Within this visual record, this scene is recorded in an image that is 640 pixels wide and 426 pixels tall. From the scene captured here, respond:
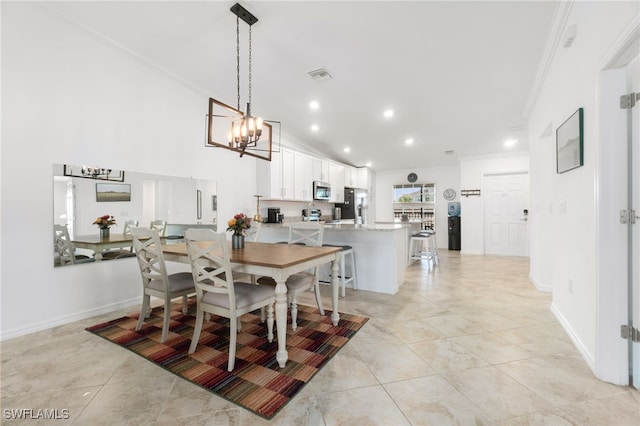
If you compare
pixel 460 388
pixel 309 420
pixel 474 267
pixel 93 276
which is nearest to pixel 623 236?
pixel 460 388

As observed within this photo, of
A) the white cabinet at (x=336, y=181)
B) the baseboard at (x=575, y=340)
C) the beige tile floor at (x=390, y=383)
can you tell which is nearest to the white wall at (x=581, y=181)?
the baseboard at (x=575, y=340)

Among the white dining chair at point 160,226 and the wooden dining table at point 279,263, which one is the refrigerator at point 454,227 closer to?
the wooden dining table at point 279,263

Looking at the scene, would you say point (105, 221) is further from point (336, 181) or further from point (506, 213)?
point (506, 213)

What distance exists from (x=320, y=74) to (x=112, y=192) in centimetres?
291

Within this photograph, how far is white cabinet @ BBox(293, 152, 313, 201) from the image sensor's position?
543 cm

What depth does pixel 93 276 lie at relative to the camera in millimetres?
2971

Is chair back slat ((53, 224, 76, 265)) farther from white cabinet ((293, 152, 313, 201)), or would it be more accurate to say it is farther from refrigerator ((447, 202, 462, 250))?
refrigerator ((447, 202, 462, 250))

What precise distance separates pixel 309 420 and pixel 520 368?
1.52 m

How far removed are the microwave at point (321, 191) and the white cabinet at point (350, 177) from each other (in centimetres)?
97

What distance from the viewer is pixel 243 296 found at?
204cm

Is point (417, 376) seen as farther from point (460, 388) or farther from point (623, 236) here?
point (623, 236)

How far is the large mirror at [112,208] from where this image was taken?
108 inches

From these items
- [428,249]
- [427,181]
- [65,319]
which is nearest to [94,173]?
[65,319]

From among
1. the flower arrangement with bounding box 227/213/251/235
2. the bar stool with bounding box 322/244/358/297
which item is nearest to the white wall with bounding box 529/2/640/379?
the bar stool with bounding box 322/244/358/297
